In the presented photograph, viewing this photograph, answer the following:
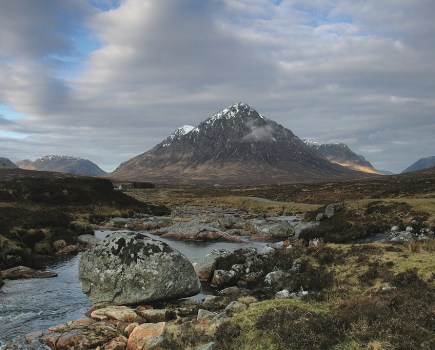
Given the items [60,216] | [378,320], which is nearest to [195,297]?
[378,320]

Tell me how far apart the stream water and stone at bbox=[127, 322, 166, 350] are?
17.9 ft

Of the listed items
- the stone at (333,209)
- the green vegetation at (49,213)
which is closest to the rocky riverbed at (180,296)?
the stone at (333,209)

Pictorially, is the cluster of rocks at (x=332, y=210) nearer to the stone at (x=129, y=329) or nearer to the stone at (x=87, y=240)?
the stone at (x=87, y=240)

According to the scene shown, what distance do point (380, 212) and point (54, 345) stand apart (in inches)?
1341

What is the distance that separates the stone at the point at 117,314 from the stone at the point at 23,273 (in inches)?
391

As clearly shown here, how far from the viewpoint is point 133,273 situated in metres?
20.6

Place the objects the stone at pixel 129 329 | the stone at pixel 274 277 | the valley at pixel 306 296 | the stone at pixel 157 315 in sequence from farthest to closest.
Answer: the stone at pixel 274 277 → the stone at pixel 157 315 → the stone at pixel 129 329 → the valley at pixel 306 296

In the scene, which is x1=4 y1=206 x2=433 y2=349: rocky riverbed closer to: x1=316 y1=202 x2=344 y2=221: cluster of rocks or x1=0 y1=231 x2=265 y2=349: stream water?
x1=0 y1=231 x2=265 y2=349: stream water

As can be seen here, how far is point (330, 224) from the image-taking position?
3781 cm

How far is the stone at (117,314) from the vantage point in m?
17.3

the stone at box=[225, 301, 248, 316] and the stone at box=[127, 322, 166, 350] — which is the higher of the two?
the stone at box=[225, 301, 248, 316]

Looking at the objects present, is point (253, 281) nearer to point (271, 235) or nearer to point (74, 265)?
point (74, 265)

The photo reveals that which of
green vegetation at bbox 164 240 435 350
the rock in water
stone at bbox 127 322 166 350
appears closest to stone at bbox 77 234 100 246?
the rock in water

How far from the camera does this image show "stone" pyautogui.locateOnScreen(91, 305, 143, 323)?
1734cm
